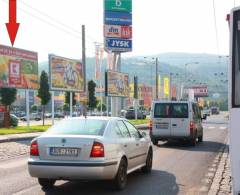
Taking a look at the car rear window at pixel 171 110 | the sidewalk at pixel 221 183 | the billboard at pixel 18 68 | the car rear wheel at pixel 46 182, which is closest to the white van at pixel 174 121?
the car rear window at pixel 171 110

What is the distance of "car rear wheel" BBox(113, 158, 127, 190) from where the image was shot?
972 cm

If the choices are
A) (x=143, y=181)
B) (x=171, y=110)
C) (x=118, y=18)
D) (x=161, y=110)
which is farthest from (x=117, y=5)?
(x=143, y=181)

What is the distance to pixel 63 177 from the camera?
9.16 m

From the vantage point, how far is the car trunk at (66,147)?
917 cm

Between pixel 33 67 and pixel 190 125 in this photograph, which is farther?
pixel 33 67

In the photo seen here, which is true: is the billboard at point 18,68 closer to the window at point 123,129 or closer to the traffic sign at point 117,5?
the traffic sign at point 117,5

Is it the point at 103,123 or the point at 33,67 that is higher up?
the point at 33,67

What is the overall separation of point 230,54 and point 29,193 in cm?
444

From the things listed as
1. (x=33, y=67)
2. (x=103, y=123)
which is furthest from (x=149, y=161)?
(x=33, y=67)

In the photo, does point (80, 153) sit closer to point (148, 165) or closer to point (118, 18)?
point (148, 165)

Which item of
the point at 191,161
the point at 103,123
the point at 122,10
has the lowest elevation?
the point at 191,161

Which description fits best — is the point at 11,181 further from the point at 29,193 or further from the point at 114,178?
the point at 114,178

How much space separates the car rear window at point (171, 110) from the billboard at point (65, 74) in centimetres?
2377

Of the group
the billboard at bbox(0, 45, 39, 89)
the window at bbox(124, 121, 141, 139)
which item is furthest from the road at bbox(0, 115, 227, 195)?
the billboard at bbox(0, 45, 39, 89)
